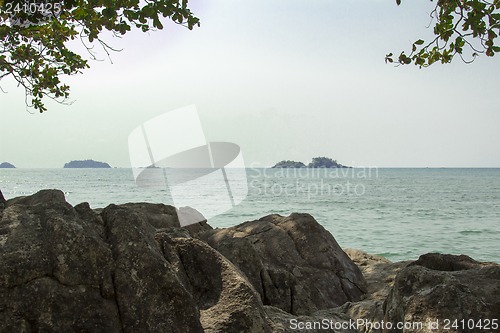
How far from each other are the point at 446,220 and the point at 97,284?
104ft

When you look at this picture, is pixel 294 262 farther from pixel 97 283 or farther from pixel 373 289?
pixel 97 283

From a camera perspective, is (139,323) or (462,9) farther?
(462,9)

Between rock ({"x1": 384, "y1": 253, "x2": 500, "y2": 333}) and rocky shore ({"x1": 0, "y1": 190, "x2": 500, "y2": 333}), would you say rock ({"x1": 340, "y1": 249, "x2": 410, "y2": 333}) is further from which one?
rock ({"x1": 384, "y1": 253, "x2": 500, "y2": 333})

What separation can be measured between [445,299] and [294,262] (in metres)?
4.51

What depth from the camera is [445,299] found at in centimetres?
359

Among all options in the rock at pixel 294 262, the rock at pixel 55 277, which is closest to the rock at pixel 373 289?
the rock at pixel 294 262

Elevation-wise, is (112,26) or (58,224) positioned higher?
(112,26)

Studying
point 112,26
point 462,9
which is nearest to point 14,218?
point 112,26

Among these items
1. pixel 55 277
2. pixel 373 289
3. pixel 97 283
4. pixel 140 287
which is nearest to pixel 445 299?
pixel 140 287

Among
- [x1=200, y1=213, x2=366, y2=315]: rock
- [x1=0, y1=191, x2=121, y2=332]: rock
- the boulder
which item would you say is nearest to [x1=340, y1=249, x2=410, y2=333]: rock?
[x1=200, y1=213, x2=366, y2=315]: rock

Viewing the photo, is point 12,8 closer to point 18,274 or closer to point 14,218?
point 14,218

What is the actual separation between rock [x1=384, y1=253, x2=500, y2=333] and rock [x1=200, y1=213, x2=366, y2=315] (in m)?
2.15

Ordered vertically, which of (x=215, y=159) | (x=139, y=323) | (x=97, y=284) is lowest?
(x=139, y=323)

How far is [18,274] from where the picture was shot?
3141mm
